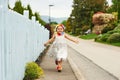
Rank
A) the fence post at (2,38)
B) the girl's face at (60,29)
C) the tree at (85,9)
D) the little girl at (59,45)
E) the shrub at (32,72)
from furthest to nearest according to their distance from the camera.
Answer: the tree at (85,9) < the little girl at (59,45) < the girl's face at (60,29) < the shrub at (32,72) < the fence post at (2,38)

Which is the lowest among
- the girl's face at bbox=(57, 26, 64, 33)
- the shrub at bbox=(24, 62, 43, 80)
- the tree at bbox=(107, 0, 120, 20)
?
the shrub at bbox=(24, 62, 43, 80)

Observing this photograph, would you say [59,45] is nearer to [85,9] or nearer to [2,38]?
[2,38]

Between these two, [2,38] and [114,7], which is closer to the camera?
[2,38]

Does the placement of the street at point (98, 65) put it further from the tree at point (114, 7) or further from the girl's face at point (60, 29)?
the tree at point (114, 7)

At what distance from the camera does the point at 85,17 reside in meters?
107

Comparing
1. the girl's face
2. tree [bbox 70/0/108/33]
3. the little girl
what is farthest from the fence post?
tree [bbox 70/0/108/33]

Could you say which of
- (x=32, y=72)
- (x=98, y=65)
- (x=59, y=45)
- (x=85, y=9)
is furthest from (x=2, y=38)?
(x=85, y=9)

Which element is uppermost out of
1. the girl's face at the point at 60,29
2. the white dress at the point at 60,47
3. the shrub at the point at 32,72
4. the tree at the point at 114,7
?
the tree at the point at 114,7

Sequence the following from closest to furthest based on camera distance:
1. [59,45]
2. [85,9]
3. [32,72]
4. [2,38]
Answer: [2,38] < [32,72] < [59,45] < [85,9]

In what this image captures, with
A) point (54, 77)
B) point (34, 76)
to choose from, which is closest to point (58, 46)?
point (54, 77)

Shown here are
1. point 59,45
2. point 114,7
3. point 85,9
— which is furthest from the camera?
point 114,7

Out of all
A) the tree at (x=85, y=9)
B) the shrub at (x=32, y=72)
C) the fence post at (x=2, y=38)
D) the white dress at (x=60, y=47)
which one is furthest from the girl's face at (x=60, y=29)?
the tree at (x=85, y=9)

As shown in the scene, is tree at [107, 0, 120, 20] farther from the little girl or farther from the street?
the little girl

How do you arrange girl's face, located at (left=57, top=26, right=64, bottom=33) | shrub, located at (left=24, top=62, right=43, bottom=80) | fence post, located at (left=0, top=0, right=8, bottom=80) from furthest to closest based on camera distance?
girl's face, located at (left=57, top=26, right=64, bottom=33) < shrub, located at (left=24, top=62, right=43, bottom=80) < fence post, located at (left=0, top=0, right=8, bottom=80)
